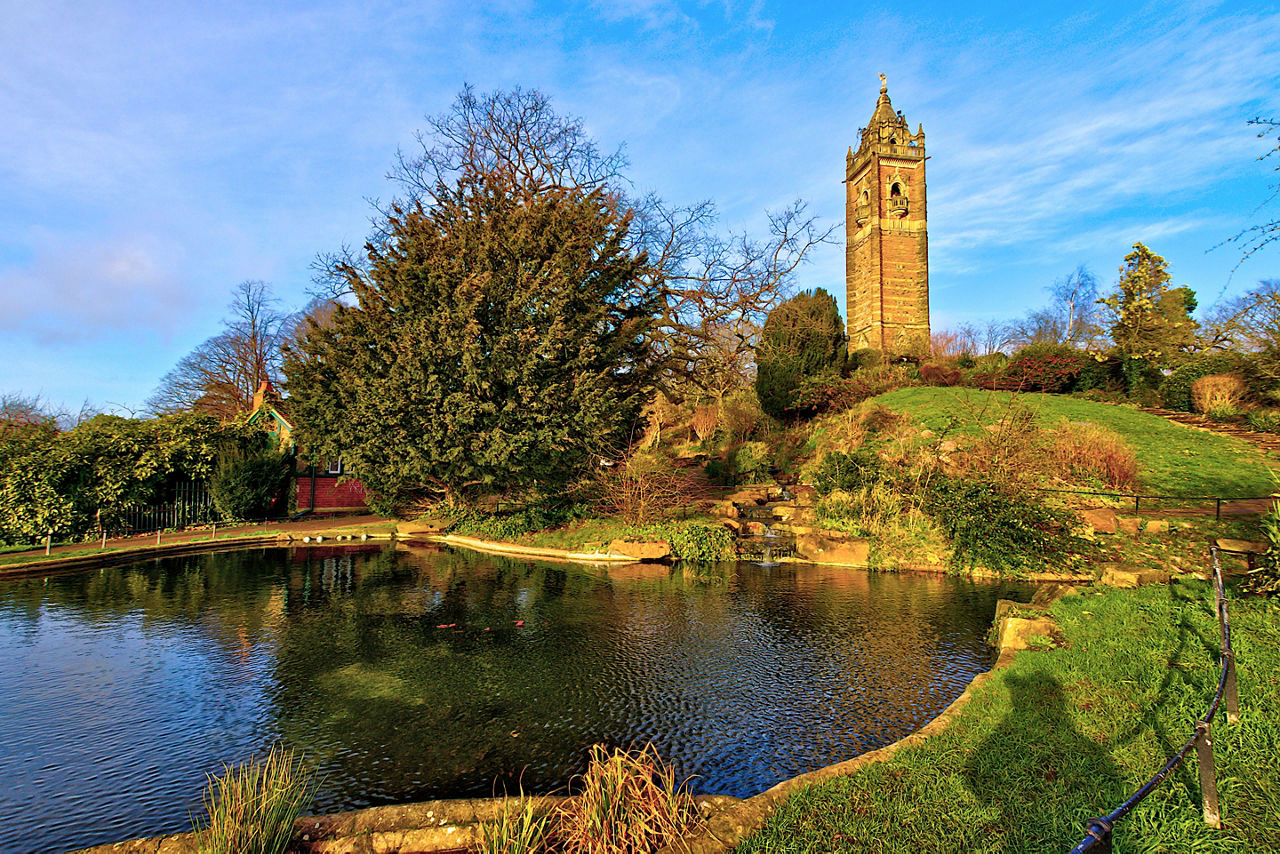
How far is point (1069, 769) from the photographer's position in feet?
12.5

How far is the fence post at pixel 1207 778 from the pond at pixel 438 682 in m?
2.29

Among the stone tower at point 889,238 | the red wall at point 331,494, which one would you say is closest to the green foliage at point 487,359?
the red wall at point 331,494

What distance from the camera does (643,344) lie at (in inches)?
733

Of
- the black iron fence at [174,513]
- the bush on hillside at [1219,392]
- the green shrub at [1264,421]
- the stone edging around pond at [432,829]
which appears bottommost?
the stone edging around pond at [432,829]

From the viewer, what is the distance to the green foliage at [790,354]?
82.8ft

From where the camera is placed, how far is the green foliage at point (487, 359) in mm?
14234

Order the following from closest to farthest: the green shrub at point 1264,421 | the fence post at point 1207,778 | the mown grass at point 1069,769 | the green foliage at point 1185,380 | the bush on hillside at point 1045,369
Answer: the fence post at point 1207,778 < the mown grass at point 1069,769 < the green shrub at point 1264,421 < the green foliage at point 1185,380 < the bush on hillside at point 1045,369

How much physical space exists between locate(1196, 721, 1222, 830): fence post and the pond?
2290mm

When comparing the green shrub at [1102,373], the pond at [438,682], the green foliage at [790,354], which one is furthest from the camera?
the green foliage at [790,354]

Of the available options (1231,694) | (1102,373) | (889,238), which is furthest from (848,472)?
(889,238)

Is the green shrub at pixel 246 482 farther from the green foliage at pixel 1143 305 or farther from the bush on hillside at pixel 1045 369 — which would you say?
the green foliage at pixel 1143 305

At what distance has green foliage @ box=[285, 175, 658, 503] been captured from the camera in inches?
560

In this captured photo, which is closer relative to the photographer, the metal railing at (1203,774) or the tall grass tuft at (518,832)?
the metal railing at (1203,774)

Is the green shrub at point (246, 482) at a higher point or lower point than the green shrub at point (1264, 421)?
lower
